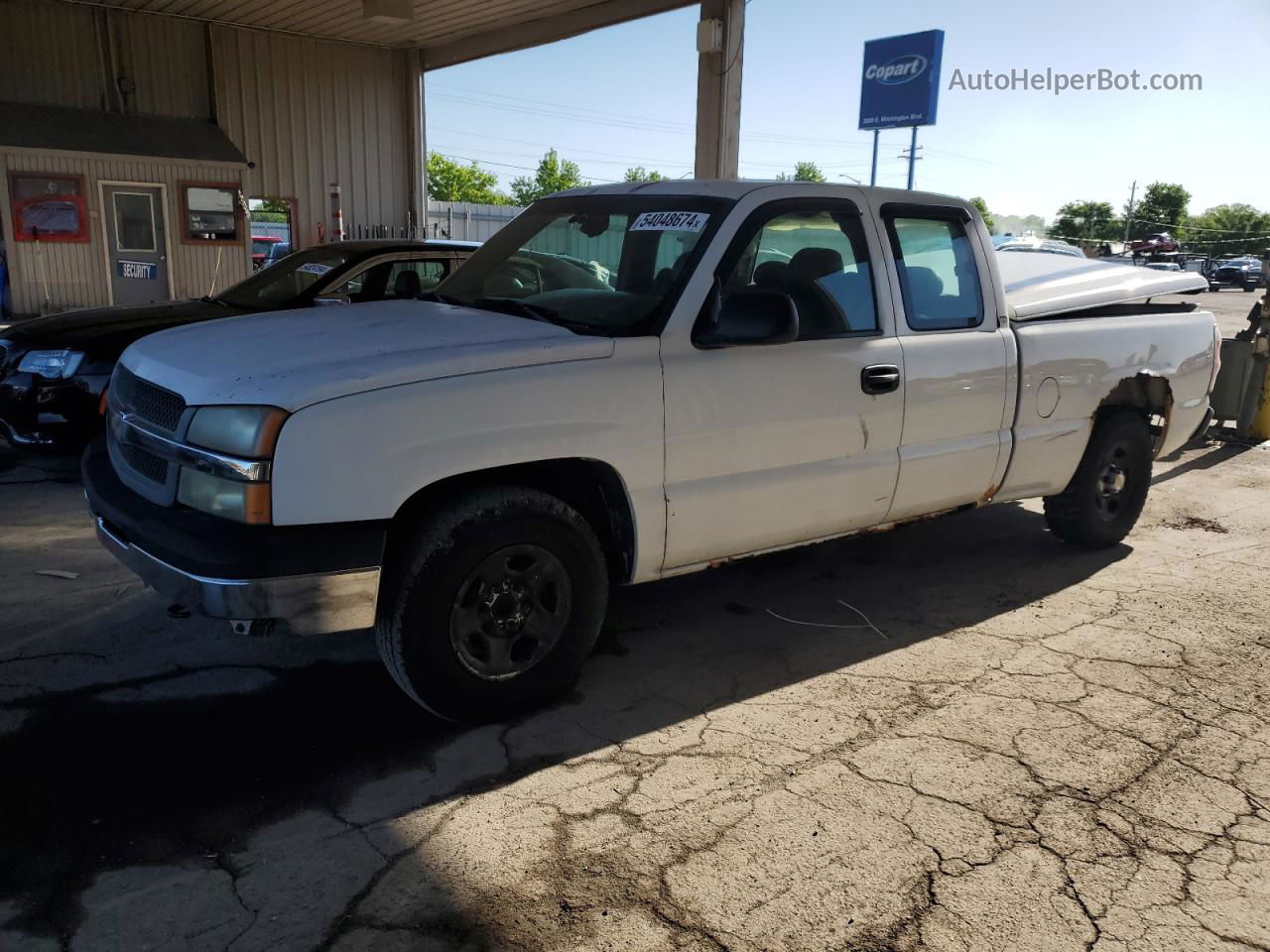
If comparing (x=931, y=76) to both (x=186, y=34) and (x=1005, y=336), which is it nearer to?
(x=186, y=34)

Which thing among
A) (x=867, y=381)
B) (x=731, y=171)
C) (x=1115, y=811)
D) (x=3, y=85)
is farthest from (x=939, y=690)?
(x=3, y=85)

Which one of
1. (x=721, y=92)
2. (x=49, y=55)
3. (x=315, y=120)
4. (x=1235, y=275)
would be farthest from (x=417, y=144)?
(x=1235, y=275)

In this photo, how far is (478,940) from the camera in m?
2.45

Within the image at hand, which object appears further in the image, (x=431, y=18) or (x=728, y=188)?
(x=431, y=18)

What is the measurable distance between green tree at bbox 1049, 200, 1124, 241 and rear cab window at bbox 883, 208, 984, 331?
88.2m

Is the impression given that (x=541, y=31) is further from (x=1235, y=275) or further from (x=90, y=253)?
(x=1235, y=275)

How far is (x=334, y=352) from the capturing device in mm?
3297

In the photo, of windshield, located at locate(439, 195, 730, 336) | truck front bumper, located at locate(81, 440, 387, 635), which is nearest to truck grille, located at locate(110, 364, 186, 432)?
truck front bumper, located at locate(81, 440, 387, 635)

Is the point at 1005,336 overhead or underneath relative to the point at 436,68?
underneath

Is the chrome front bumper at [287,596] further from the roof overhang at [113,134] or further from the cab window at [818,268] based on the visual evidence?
the roof overhang at [113,134]

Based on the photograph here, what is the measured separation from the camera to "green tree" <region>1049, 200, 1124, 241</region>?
3408 inches

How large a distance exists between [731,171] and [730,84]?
0.98 meters

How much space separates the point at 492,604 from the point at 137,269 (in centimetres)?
1619

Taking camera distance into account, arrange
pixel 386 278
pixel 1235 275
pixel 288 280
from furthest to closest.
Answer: pixel 1235 275, pixel 288 280, pixel 386 278
